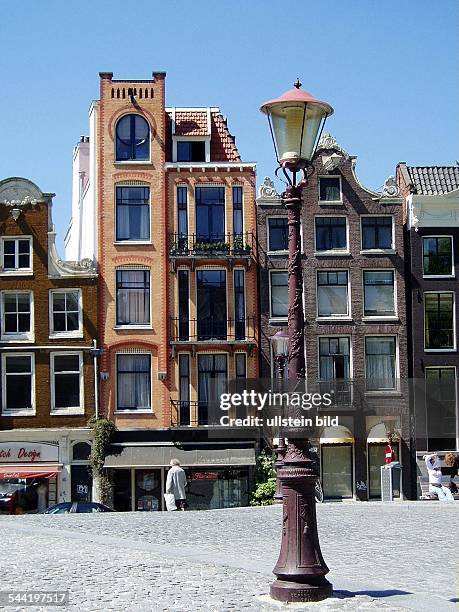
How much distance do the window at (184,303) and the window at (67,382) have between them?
4.04 m

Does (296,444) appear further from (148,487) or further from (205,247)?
(205,247)

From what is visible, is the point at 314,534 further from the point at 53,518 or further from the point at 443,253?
the point at 443,253

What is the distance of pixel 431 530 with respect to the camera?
2191cm

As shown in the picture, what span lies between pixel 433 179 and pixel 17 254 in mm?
16952

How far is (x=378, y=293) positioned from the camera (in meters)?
47.9

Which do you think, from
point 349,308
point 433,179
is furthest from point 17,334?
point 433,179

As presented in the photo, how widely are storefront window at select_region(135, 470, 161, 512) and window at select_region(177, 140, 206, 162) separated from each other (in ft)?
41.0

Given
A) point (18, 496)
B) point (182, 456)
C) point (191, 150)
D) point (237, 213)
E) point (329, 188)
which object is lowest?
point (18, 496)

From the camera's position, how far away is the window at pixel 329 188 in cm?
4825

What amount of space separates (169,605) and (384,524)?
36.6 feet

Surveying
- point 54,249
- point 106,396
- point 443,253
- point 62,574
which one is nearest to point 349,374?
point 443,253

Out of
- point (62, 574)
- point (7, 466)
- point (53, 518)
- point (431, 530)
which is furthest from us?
point (7, 466)

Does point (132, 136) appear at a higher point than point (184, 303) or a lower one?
higher

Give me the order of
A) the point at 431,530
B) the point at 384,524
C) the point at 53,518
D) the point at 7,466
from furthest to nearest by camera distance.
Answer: the point at 7,466, the point at 53,518, the point at 384,524, the point at 431,530
